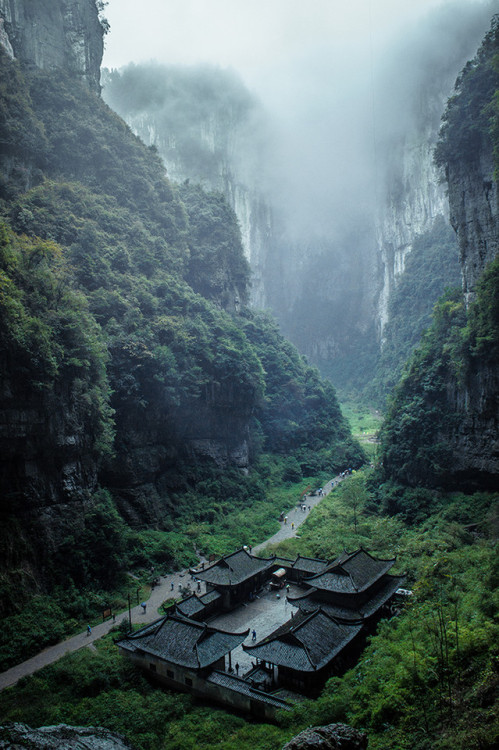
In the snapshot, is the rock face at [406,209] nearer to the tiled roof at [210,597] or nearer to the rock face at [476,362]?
the rock face at [476,362]

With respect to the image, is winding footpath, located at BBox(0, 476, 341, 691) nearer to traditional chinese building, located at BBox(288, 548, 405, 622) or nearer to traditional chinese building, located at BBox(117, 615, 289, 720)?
traditional chinese building, located at BBox(117, 615, 289, 720)

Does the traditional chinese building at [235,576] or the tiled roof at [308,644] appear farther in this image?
the traditional chinese building at [235,576]

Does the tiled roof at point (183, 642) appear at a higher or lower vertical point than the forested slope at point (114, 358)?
lower

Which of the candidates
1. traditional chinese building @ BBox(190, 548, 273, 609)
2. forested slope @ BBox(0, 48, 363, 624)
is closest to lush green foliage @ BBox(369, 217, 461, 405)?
forested slope @ BBox(0, 48, 363, 624)

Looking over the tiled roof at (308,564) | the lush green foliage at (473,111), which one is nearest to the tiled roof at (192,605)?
the tiled roof at (308,564)

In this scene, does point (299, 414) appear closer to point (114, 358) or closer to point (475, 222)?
point (114, 358)

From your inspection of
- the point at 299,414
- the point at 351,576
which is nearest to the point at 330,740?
the point at 351,576
